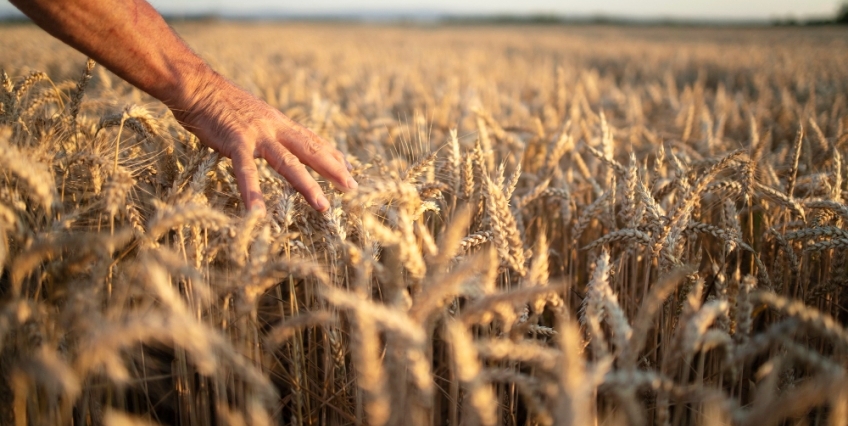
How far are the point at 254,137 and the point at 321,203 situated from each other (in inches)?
14.0

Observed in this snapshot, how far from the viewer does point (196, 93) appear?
1617 millimetres

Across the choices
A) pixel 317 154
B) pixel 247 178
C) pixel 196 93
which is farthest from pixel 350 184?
pixel 196 93

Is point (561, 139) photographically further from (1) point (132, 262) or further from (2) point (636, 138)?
(1) point (132, 262)

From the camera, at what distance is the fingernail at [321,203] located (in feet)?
4.70

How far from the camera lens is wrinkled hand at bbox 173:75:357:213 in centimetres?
152

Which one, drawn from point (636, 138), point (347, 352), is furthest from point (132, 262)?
point (636, 138)

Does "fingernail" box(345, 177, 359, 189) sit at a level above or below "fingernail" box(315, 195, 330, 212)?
above

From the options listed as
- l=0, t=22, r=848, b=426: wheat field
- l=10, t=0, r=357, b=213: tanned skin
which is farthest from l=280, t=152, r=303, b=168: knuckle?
l=0, t=22, r=848, b=426: wheat field

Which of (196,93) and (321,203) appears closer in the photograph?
(321,203)

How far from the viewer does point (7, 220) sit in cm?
106

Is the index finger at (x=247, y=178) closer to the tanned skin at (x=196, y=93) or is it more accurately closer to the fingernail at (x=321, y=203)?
the tanned skin at (x=196, y=93)

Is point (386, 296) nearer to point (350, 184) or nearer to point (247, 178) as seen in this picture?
point (350, 184)

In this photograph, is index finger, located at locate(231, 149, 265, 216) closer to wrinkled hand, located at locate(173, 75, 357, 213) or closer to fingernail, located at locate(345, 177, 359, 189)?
wrinkled hand, located at locate(173, 75, 357, 213)

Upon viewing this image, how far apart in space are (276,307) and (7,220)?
3.07ft
